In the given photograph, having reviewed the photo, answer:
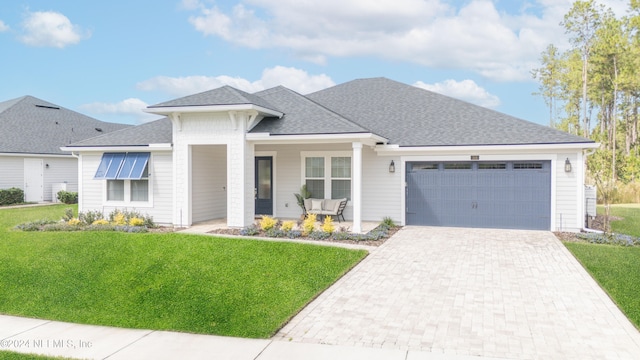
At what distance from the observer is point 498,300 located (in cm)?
740

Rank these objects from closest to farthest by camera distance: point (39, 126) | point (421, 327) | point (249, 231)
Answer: point (421, 327)
point (249, 231)
point (39, 126)

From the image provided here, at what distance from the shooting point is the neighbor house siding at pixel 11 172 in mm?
24172

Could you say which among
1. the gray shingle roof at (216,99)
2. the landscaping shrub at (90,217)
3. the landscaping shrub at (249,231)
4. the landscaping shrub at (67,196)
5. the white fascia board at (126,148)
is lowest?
the landscaping shrub at (249,231)

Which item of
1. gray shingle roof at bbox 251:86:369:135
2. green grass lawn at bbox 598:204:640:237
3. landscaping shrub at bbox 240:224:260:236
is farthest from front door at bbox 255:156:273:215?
green grass lawn at bbox 598:204:640:237

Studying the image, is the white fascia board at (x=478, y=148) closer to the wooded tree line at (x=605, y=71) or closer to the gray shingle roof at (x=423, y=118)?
the gray shingle roof at (x=423, y=118)

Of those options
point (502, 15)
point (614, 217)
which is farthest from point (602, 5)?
point (614, 217)

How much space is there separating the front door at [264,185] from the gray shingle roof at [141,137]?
10.7ft

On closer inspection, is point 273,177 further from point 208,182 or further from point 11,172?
point 11,172

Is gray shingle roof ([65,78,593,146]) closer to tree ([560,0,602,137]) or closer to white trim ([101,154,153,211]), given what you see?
white trim ([101,154,153,211])

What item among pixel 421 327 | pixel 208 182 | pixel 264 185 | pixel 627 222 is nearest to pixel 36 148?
pixel 208 182

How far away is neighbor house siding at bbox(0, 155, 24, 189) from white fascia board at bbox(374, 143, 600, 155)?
20.2 metres

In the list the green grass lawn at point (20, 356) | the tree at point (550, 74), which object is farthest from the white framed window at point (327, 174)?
the tree at point (550, 74)

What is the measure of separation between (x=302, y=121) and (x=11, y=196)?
1825 centimetres

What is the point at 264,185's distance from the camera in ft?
55.4
